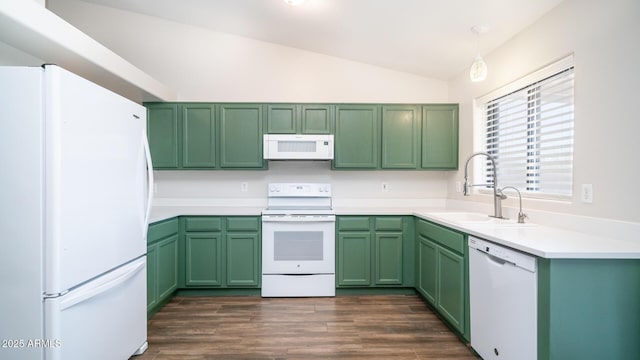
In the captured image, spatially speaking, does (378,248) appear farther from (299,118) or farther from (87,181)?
(87,181)

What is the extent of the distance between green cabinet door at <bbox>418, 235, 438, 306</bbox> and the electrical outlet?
1080mm

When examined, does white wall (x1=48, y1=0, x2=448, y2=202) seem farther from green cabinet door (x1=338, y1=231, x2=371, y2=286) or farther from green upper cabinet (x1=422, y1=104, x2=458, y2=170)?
green cabinet door (x1=338, y1=231, x2=371, y2=286)

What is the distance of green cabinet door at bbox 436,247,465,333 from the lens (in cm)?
212

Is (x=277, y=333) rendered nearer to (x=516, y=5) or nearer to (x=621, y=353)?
(x=621, y=353)

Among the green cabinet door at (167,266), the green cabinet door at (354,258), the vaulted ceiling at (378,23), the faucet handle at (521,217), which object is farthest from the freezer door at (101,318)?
the faucet handle at (521,217)

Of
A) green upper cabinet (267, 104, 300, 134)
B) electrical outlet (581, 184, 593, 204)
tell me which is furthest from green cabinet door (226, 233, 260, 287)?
electrical outlet (581, 184, 593, 204)

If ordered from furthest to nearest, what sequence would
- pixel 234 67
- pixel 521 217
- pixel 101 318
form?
pixel 234 67
pixel 521 217
pixel 101 318

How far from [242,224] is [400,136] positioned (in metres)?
2.01

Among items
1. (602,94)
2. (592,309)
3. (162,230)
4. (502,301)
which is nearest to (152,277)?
(162,230)

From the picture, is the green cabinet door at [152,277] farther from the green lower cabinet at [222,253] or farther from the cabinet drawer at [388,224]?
the cabinet drawer at [388,224]

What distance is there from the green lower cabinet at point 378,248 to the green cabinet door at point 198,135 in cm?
165

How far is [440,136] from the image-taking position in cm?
336

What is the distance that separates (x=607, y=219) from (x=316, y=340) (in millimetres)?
2015

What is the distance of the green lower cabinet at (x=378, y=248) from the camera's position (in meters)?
3.06
